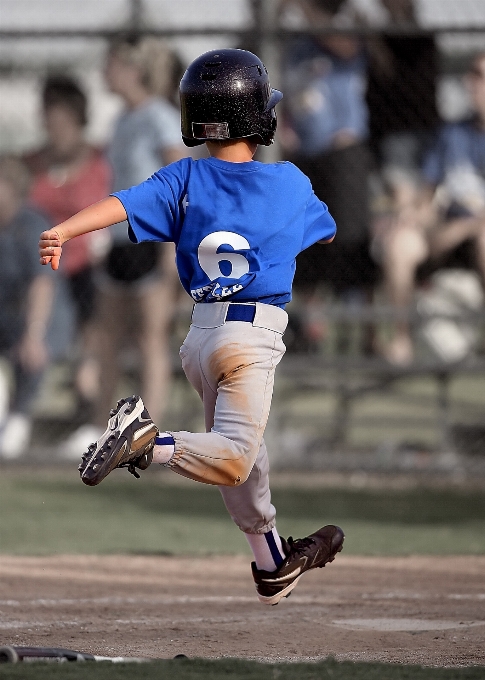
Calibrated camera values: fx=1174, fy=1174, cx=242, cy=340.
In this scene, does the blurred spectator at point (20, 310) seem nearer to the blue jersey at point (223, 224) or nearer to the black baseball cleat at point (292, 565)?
the black baseball cleat at point (292, 565)

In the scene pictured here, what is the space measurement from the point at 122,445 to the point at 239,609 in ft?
4.57

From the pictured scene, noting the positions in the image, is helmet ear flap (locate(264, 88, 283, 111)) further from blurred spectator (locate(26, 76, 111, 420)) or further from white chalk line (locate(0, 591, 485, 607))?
blurred spectator (locate(26, 76, 111, 420))

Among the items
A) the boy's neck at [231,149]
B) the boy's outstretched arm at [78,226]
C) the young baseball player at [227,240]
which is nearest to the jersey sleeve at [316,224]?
the young baseball player at [227,240]

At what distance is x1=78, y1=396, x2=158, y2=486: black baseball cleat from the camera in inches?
129

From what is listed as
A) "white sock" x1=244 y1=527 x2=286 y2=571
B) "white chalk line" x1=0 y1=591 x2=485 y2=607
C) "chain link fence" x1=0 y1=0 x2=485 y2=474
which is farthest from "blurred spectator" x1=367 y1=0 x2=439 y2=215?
"white sock" x1=244 y1=527 x2=286 y2=571

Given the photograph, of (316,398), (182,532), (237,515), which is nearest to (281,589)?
(237,515)

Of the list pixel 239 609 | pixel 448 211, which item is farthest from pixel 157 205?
pixel 448 211

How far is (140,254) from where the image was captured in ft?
26.1

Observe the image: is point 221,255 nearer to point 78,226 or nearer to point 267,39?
point 78,226

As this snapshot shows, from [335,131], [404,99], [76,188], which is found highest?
[404,99]

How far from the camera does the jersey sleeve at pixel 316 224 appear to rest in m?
3.87

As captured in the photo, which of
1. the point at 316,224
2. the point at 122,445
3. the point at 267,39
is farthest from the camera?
the point at 267,39

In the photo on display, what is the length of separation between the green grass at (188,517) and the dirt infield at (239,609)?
371 millimetres

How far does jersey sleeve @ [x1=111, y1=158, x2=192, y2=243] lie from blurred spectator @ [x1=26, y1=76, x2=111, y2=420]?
4.77 m
